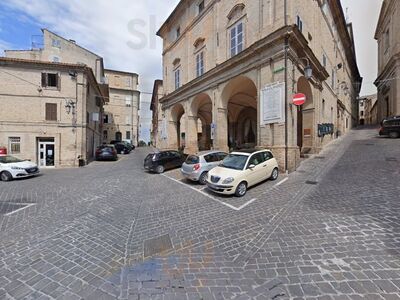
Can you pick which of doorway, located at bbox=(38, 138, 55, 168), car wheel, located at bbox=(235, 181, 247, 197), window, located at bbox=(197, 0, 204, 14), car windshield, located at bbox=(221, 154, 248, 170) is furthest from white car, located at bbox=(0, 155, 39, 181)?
window, located at bbox=(197, 0, 204, 14)

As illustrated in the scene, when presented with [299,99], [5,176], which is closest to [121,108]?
[5,176]

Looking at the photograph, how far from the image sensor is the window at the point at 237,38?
1444 centimetres

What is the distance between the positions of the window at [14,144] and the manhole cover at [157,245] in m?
18.0

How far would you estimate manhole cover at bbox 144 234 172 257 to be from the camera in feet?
13.7

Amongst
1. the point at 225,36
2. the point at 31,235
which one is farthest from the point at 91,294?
the point at 225,36

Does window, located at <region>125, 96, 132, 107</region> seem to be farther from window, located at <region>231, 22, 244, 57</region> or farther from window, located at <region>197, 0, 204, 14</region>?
window, located at <region>231, 22, 244, 57</region>

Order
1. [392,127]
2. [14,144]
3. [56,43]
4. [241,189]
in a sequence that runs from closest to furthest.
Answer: [241,189] < [392,127] < [14,144] < [56,43]

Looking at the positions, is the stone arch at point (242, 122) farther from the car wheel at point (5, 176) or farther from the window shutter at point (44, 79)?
the car wheel at point (5, 176)

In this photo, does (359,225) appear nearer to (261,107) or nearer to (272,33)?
(261,107)

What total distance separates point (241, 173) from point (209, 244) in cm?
383

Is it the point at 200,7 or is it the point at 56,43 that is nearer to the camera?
the point at 200,7

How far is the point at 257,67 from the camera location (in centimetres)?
1252

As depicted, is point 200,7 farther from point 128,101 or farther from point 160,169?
point 128,101

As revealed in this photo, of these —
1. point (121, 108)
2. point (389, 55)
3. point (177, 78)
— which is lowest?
point (177, 78)
